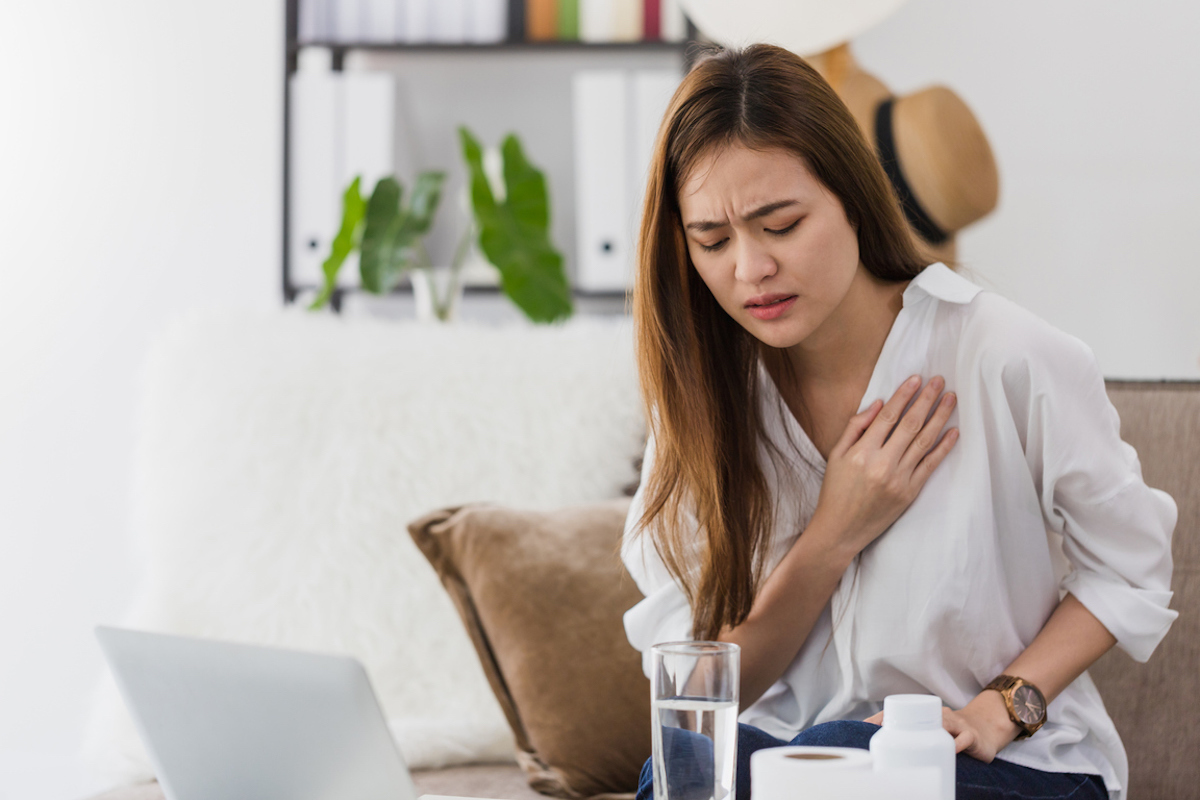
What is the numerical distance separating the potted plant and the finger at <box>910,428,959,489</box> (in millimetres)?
1210

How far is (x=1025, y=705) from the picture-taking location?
2.93 feet

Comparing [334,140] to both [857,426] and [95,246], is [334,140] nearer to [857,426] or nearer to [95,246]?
[95,246]

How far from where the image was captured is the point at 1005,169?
83.3 inches

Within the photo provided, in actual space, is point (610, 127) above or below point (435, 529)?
above

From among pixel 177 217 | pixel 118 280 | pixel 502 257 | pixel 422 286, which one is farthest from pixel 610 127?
pixel 118 280

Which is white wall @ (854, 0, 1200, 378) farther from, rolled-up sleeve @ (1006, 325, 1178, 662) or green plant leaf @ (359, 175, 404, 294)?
rolled-up sleeve @ (1006, 325, 1178, 662)

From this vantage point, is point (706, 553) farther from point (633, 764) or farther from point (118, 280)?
point (118, 280)

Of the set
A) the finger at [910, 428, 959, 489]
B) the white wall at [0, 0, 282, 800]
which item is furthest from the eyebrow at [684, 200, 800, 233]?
the white wall at [0, 0, 282, 800]

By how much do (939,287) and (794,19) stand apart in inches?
33.3

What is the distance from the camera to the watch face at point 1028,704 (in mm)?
889

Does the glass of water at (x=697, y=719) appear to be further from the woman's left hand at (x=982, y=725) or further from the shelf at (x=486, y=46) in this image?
the shelf at (x=486, y=46)

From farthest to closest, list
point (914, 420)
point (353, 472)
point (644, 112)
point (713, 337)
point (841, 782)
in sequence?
point (644, 112), point (353, 472), point (713, 337), point (914, 420), point (841, 782)

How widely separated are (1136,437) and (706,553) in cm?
56

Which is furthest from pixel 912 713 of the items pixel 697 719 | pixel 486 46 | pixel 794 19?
pixel 486 46
